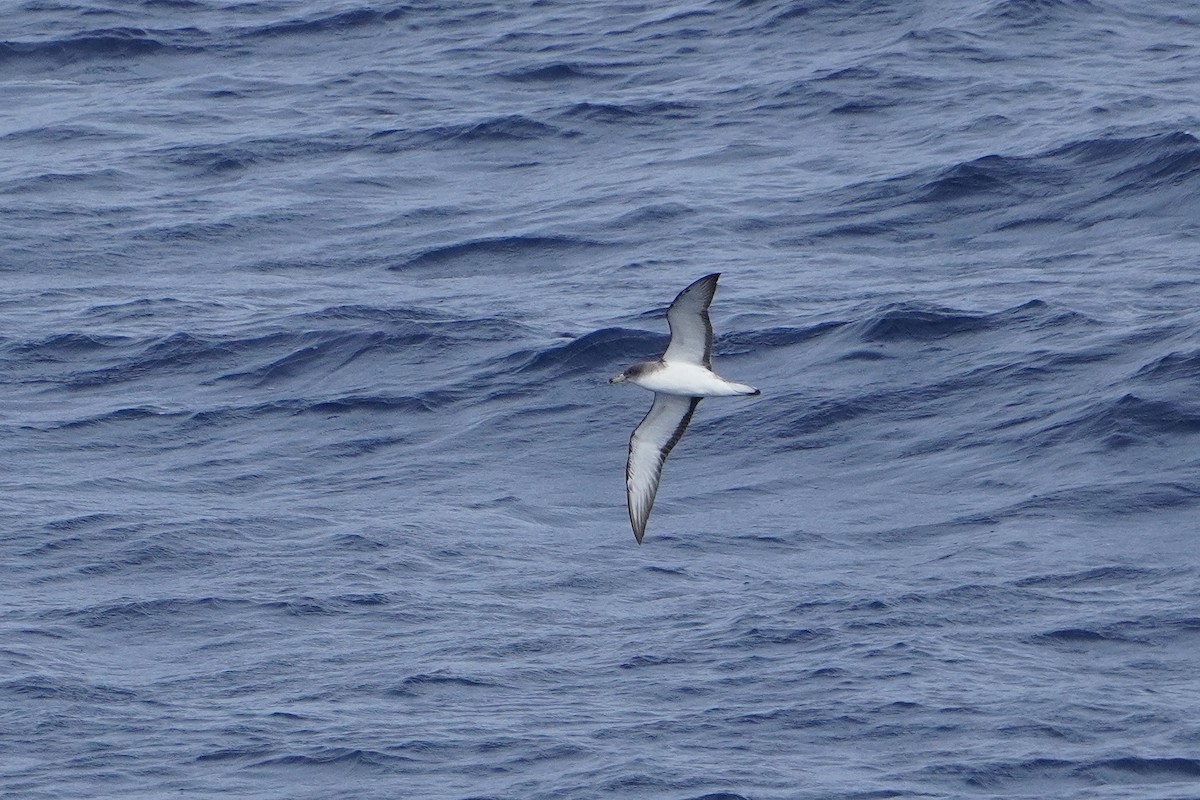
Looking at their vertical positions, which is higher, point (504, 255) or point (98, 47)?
point (98, 47)

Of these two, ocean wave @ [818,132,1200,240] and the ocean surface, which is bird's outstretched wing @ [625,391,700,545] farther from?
ocean wave @ [818,132,1200,240]

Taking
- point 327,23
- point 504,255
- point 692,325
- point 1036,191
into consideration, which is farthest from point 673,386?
point 327,23

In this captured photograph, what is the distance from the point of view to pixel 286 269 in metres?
24.7

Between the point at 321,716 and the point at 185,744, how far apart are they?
1038 millimetres

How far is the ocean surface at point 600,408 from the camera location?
1634cm

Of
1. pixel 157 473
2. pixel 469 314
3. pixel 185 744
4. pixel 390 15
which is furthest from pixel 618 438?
pixel 390 15

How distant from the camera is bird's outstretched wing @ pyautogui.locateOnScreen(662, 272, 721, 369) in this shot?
606 inches

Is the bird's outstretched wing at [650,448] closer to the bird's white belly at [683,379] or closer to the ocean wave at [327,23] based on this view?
the bird's white belly at [683,379]

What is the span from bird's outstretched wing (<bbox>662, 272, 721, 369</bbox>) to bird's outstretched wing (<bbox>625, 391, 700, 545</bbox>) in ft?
2.42

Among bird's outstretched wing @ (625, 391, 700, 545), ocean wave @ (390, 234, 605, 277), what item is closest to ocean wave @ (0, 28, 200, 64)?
ocean wave @ (390, 234, 605, 277)

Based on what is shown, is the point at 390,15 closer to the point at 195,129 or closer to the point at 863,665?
the point at 195,129

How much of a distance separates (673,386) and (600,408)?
497 cm

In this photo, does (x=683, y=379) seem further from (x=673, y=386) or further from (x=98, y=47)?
(x=98, y=47)

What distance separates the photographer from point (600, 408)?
21391 mm
